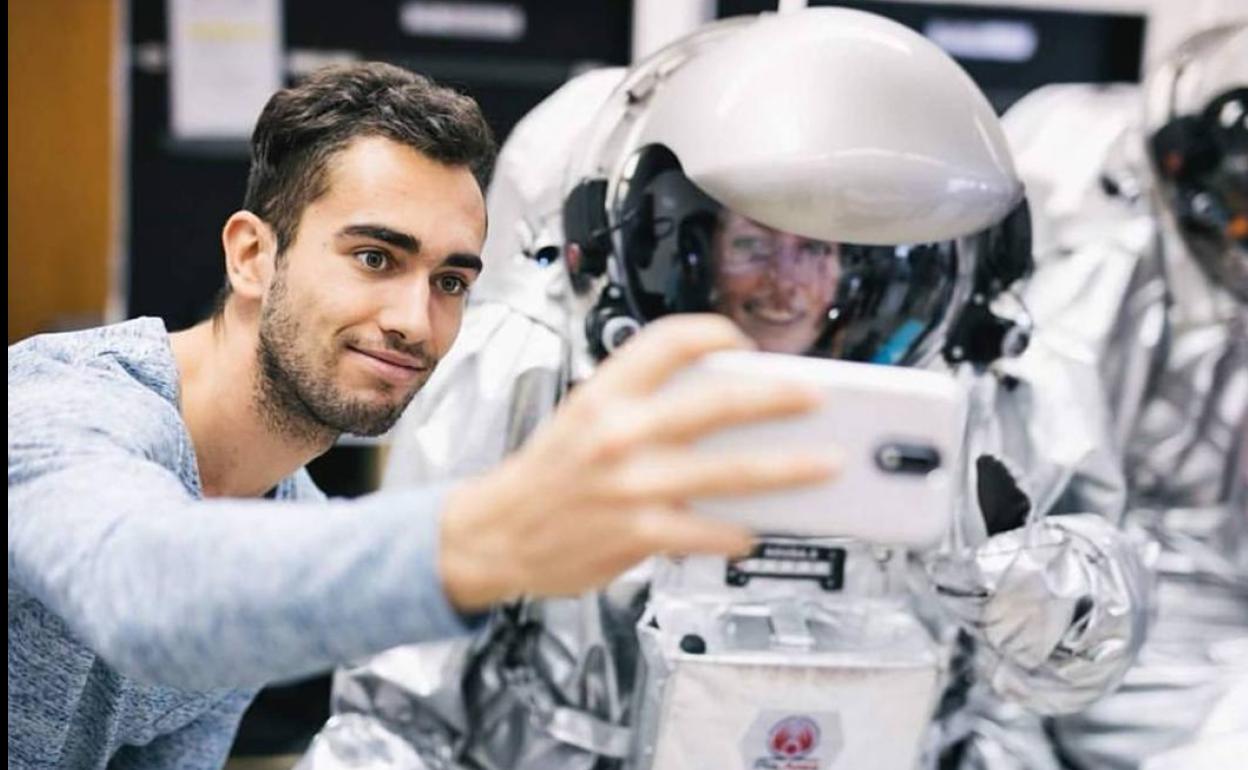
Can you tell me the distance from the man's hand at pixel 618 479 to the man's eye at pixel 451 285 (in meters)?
0.20

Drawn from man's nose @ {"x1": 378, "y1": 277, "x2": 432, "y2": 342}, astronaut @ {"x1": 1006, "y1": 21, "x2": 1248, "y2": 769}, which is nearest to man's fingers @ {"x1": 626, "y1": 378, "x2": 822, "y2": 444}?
man's nose @ {"x1": 378, "y1": 277, "x2": 432, "y2": 342}

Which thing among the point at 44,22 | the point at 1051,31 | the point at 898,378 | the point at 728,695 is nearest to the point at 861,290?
the point at 728,695

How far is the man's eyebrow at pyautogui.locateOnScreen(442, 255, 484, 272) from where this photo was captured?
→ 1.81 ft

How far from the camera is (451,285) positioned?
0.56 metres

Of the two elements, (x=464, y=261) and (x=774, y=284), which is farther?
(x=774, y=284)

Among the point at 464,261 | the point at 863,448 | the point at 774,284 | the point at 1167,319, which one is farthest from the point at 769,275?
the point at 1167,319

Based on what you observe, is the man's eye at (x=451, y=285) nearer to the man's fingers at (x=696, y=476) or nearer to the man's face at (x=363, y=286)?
the man's face at (x=363, y=286)

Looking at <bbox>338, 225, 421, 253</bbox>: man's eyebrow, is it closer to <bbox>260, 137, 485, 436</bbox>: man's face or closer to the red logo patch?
<bbox>260, 137, 485, 436</bbox>: man's face

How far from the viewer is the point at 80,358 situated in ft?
1.76

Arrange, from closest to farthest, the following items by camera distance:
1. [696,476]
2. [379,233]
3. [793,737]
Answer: [696,476], [379,233], [793,737]

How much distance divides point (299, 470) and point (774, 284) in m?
0.31

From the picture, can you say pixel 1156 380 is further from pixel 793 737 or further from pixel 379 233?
pixel 379 233

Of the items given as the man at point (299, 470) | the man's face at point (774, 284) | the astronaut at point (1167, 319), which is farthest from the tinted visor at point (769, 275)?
the astronaut at point (1167, 319)

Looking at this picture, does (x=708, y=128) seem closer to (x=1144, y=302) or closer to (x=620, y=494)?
(x=620, y=494)
